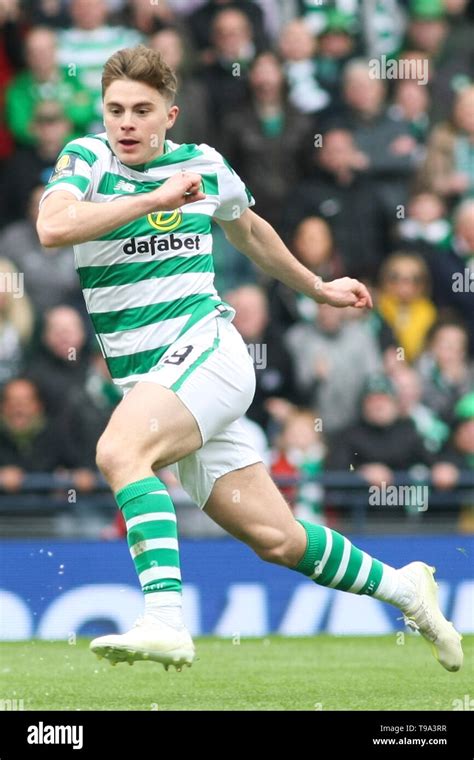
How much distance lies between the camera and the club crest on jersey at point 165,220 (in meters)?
5.81

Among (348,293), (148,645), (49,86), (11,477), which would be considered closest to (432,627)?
(348,293)

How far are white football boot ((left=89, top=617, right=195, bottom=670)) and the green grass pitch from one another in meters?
0.82

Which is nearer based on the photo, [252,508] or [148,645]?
[148,645]

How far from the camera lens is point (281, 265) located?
21.4ft

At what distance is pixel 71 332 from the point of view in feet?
34.2

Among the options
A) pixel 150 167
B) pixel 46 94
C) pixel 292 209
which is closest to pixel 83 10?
pixel 46 94

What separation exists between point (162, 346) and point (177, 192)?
0.70 meters

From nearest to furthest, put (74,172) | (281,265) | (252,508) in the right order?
(74,172) < (252,508) < (281,265)

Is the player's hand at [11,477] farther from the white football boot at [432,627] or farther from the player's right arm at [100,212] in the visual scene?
the player's right arm at [100,212]

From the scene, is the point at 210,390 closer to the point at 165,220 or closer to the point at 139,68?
the point at 165,220

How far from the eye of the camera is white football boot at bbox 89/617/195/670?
5047 millimetres

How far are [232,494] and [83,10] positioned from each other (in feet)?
21.0

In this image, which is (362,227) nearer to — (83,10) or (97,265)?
(83,10)
